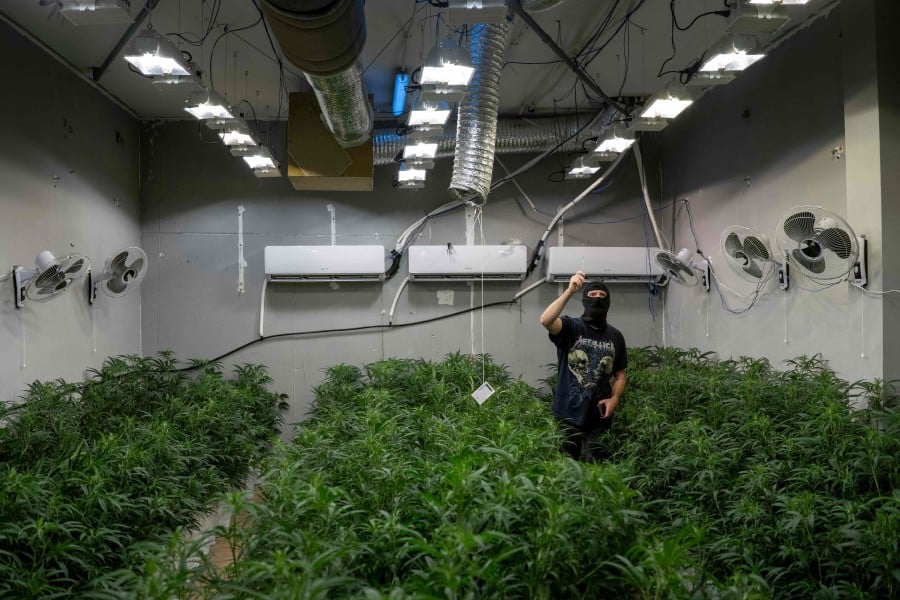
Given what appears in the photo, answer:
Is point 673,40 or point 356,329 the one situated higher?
point 673,40

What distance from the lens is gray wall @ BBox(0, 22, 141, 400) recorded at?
3.44 metres

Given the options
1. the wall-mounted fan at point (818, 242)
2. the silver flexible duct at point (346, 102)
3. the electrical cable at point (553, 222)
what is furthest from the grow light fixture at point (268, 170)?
the wall-mounted fan at point (818, 242)

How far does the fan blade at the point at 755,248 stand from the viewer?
3.43 m

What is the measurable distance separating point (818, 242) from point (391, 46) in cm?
285

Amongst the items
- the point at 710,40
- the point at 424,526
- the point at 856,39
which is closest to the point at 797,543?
the point at 424,526

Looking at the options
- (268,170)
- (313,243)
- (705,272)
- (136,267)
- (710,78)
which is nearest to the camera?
(710,78)

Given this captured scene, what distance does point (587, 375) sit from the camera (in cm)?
321

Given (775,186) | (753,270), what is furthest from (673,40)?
(753,270)

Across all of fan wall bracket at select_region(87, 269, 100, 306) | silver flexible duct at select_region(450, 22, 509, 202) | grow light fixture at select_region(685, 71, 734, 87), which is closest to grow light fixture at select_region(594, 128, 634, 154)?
grow light fixture at select_region(685, 71, 734, 87)

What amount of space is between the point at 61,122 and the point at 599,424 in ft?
13.3

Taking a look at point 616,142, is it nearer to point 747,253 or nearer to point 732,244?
point 732,244

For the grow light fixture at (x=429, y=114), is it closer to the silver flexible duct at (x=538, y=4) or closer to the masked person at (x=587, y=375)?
the silver flexible duct at (x=538, y=4)

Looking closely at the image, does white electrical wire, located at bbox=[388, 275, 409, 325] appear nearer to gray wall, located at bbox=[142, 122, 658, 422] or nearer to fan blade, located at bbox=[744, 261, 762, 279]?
gray wall, located at bbox=[142, 122, 658, 422]

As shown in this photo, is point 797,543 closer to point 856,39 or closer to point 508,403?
point 508,403
